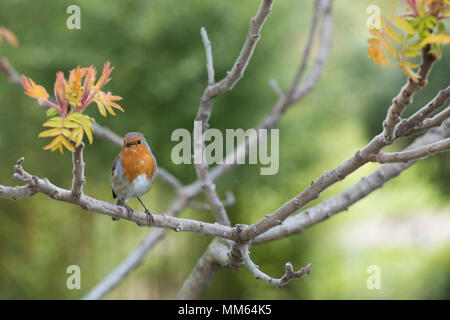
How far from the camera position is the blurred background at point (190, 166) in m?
2.13

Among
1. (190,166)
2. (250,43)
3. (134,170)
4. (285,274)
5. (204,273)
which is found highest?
(190,166)

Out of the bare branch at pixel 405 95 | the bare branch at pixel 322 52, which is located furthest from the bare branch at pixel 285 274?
the bare branch at pixel 322 52

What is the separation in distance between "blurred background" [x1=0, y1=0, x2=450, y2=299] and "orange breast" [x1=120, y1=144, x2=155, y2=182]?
1.27 metres

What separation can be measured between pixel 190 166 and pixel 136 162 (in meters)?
1.58

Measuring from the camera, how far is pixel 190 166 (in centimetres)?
241

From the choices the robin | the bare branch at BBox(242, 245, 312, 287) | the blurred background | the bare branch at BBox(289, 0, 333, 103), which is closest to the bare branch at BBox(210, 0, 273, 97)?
the robin

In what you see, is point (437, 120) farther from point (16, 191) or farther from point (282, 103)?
point (282, 103)

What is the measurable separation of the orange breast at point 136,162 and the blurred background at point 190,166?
1.27 metres

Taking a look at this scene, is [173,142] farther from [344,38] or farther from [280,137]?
[344,38]

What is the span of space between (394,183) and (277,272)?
0.91 meters

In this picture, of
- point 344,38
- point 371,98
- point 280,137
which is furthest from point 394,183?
point 344,38

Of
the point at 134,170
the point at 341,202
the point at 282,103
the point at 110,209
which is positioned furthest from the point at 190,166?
the point at 110,209

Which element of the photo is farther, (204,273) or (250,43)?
(204,273)

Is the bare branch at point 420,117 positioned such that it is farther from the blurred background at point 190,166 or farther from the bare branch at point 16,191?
the blurred background at point 190,166
